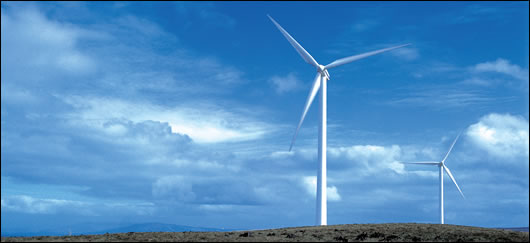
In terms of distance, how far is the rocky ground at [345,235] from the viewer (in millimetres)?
44906

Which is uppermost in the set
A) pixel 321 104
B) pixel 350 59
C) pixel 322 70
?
pixel 350 59

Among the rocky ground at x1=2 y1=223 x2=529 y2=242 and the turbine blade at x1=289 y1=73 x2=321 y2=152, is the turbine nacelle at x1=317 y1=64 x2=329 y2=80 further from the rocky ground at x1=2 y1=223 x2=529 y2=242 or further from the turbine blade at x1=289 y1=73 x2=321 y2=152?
the rocky ground at x1=2 y1=223 x2=529 y2=242

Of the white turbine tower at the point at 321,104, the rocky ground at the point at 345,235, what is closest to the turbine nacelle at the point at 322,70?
the white turbine tower at the point at 321,104

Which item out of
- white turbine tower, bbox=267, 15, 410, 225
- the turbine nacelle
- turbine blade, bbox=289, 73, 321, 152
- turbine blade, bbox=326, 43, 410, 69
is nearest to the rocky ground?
white turbine tower, bbox=267, 15, 410, 225

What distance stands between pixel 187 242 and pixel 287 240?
8053 mm

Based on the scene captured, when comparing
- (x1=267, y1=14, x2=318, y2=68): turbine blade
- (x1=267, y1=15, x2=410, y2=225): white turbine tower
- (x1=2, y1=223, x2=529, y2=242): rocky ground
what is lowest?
(x1=2, y1=223, x2=529, y2=242): rocky ground

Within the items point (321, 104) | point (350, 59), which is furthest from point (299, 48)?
point (321, 104)

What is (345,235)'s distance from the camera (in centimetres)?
4669

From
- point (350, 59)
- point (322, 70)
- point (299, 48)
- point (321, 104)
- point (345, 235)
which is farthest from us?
point (299, 48)

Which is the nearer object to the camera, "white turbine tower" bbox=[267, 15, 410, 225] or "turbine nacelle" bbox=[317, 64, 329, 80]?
"white turbine tower" bbox=[267, 15, 410, 225]

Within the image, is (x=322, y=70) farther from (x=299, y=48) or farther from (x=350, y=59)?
(x=299, y=48)

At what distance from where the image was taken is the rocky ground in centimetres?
4491

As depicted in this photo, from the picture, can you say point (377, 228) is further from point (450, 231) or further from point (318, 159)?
point (318, 159)

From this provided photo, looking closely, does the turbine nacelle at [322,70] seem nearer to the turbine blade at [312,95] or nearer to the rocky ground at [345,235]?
the turbine blade at [312,95]
